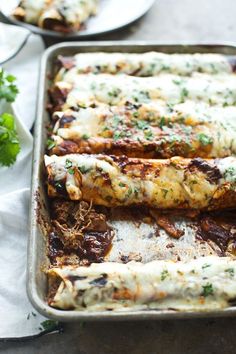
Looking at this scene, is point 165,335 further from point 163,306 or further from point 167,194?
point 167,194

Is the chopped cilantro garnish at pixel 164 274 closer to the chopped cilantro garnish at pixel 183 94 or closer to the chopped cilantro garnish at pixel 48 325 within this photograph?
the chopped cilantro garnish at pixel 48 325

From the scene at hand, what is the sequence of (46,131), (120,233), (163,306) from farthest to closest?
(46,131), (120,233), (163,306)

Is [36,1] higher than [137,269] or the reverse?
higher

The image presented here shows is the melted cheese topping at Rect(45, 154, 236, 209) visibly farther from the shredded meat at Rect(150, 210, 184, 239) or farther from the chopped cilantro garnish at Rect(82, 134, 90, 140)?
the chopped cilantro garnish at Rect(82, 134, 90, 140)

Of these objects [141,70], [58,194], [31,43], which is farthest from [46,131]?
[31,43]

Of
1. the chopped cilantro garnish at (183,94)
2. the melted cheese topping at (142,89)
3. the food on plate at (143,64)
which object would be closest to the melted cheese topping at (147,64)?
the food on plate at (143,64)

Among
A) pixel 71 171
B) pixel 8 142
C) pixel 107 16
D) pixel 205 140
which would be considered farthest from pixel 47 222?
pixel 107 16
